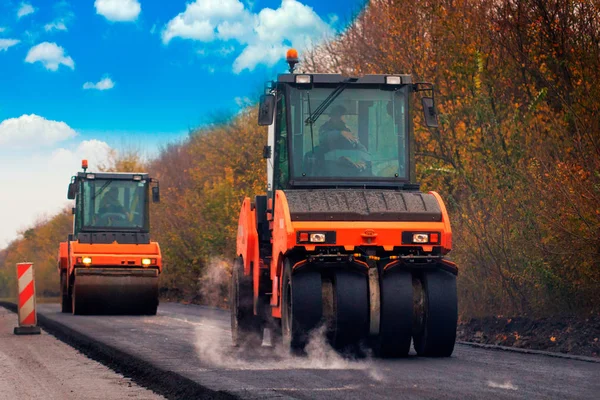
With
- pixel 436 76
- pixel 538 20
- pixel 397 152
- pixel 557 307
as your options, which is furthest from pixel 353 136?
pixel 436 76

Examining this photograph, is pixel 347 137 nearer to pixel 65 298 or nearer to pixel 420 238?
pixel 420 238

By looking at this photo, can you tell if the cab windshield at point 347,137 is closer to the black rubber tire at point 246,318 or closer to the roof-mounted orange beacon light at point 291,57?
the roof-mounted orange beacon light at point 291,57

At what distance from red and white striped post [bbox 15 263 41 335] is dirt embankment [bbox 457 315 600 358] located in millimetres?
7127

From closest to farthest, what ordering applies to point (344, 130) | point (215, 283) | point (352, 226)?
point (352, 226) < point (344, 130) < point (215, 283)

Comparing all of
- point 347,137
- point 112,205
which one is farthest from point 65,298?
point 347,137

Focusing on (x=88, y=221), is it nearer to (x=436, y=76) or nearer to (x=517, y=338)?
(x=436, y=76)

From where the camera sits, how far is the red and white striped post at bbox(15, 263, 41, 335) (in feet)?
55.3

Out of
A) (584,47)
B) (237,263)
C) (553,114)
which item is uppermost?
(584,47)

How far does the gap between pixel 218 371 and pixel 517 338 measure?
5.98 meters

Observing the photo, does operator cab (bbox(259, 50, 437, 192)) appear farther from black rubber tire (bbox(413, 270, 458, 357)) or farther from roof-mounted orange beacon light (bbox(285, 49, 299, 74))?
black rubber tire (bbox(413, 270, 458, 357))

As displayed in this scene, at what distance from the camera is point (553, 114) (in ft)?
55.5

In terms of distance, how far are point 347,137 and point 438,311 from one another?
7.73 feet

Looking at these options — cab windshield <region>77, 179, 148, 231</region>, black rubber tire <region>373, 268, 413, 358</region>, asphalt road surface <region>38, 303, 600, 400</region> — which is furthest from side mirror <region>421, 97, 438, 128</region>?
cab windshield <region>77, 179, 148, 231</region>

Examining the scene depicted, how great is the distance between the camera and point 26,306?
17109 mm
